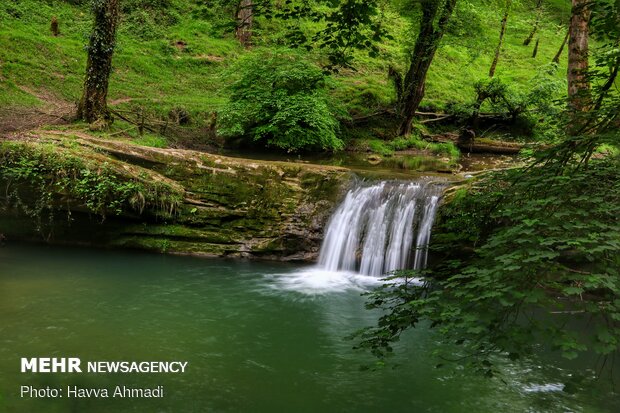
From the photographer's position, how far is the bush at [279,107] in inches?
630

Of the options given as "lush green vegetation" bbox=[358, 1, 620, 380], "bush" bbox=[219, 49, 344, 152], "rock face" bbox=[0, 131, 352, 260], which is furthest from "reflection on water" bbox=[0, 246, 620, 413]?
"bush" bbox=[219, 49, 344, 152]

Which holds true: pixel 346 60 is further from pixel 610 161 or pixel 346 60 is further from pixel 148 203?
pixel 148 203

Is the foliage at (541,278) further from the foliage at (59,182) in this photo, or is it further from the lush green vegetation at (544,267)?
the foliage at (59,182)

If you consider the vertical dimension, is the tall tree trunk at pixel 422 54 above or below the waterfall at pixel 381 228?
above

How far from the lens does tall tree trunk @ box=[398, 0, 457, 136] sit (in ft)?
51.5

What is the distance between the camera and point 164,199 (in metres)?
10.9

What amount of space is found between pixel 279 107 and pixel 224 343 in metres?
9.92

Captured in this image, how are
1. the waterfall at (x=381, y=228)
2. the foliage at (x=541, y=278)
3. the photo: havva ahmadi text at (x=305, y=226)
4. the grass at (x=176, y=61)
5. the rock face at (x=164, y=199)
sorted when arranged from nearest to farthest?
1. the foliage at (x=541, y=278)
2. the photo: havva ahmadi text at (x=305, y=226)
3. the rock face at (x=164, y=199)
4. the waterfall at (x=381, y=228)
5. the grass at (x=176, y=61)

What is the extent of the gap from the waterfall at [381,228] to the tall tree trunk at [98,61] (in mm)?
6738

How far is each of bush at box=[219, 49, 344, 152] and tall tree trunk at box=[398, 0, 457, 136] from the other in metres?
3.47

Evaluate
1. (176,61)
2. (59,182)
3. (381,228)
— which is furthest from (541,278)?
(176,61)

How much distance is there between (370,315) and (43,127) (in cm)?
863

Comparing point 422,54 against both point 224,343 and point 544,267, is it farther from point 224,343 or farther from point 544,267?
point 544,267

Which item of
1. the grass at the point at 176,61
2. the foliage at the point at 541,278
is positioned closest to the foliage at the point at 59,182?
the grass at the point at 176,61
